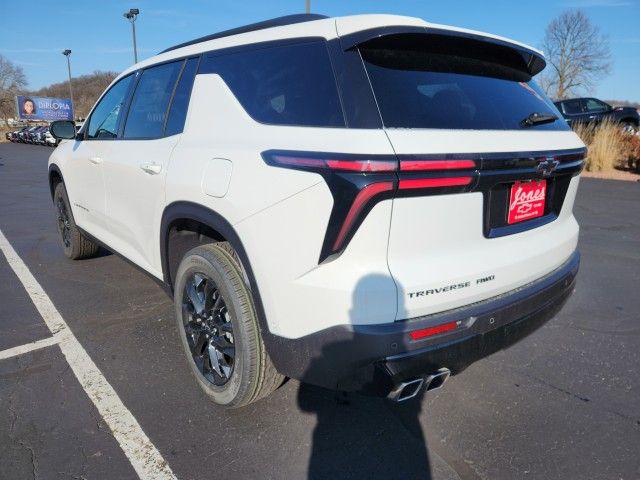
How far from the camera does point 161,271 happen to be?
299cm

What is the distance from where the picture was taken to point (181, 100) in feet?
9.18

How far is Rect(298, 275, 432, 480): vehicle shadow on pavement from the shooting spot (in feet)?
6.41

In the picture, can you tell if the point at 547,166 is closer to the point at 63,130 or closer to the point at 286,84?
the point at 286,84

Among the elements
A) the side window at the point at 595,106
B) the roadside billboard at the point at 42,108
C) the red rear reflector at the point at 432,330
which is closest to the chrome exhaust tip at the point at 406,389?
the red rear reflector at the point at 432,330

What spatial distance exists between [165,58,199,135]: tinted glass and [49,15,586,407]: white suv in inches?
1.3

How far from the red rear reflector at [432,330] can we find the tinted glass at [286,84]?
84 centimetres

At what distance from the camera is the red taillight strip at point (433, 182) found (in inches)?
67.9

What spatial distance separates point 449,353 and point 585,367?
1542mm

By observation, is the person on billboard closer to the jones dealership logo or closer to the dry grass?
the dry grass

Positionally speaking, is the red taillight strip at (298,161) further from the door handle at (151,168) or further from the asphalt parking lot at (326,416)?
the asphalt parking lot at (326,416)

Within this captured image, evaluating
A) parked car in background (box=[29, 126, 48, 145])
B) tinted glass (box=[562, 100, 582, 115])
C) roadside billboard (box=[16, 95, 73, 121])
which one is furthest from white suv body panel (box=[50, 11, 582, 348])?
roadside billboard (box=[16, 95, 73, 121])

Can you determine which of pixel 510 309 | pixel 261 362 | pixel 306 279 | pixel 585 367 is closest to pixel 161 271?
pixel 261 362

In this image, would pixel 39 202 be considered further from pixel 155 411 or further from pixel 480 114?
pixel 480 114

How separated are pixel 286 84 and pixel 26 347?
253 cm
